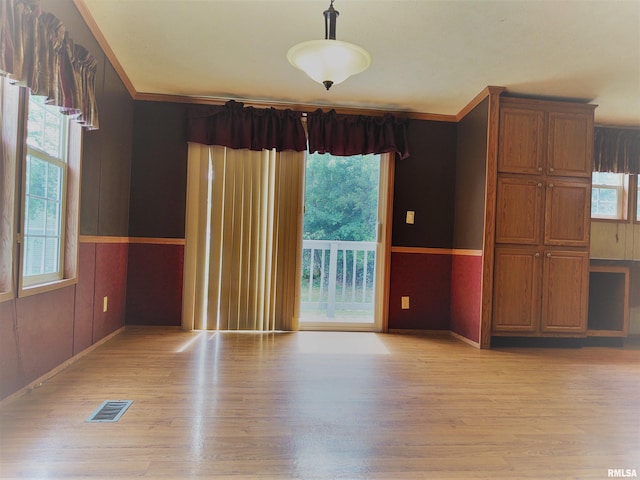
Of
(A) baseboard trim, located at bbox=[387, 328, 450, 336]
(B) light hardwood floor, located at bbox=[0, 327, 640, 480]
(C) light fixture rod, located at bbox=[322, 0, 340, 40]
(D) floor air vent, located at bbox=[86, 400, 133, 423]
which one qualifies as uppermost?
(C) light fixture rod, located at bbox=[322, 0, 340, 40]

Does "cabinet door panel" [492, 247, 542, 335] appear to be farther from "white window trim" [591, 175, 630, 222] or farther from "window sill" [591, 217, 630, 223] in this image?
"white window trim" [591, 175, 630, 222]

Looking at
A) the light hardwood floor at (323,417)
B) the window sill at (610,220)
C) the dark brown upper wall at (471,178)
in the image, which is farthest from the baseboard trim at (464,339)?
the window sill at (610,220)

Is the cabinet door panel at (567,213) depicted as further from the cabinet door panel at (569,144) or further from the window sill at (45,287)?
the window sill at (45,287)

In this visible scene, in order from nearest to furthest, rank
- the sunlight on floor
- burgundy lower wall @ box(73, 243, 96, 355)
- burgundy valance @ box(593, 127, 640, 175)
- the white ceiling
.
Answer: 1. the white ceiling
2. burgundy lower wall @ box(73, 243, 96, 355)
3. the sunlight on floor
4. burgundy valance @ box(593, 127, 640, 175)

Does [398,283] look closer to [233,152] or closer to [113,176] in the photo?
[233,152]

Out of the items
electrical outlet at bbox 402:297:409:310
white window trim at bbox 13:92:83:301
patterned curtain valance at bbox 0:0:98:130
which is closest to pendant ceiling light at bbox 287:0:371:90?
patterned curtain valance at bbox 0:0:98:130

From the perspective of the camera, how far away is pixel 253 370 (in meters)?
2.42

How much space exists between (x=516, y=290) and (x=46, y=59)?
3629mm

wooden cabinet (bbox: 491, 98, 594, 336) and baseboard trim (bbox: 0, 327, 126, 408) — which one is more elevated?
wooden cabinet (bbox: 491, 98, 594, 336)

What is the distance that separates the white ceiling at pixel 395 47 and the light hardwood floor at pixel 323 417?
7.33 feet

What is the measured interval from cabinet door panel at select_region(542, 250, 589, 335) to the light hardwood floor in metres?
0.39

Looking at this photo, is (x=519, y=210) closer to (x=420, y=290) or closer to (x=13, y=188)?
(x=420, y=290)

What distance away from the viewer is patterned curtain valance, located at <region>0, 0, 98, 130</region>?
1.54m

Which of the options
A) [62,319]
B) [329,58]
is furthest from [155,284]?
[329,58]
